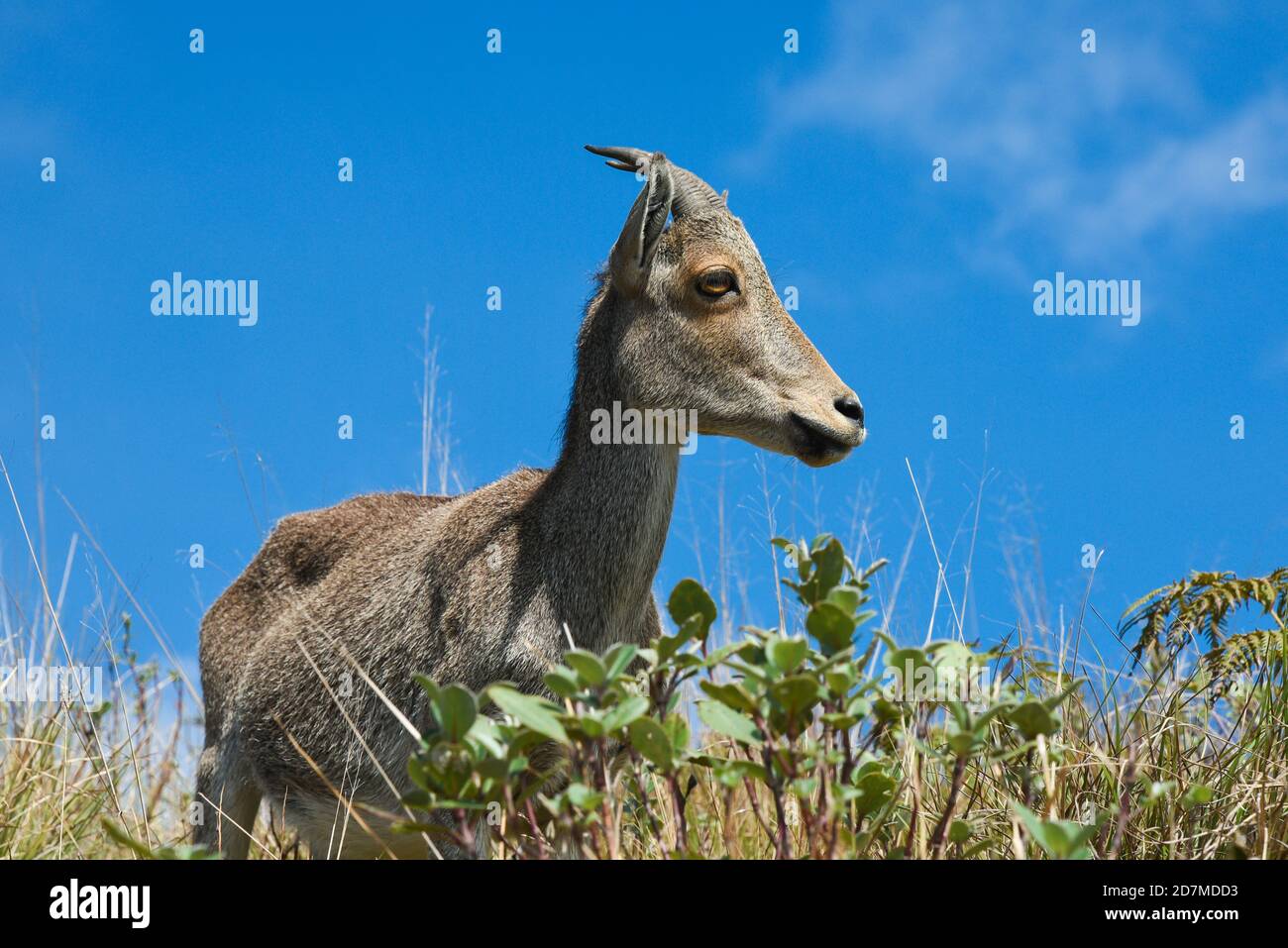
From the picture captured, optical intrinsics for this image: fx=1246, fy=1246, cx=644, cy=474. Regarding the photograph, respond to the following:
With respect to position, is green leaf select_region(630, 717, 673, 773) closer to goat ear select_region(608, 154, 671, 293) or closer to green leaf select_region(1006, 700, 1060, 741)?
green leaf select_region(1006, 700, 1060, 741)

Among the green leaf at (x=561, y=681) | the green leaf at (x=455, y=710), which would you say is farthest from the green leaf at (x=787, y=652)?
the green leaf at (x=455, y=710)

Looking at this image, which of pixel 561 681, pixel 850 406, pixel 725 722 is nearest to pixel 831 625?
pixel 725 722

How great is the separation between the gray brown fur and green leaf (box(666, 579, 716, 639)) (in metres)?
2.21

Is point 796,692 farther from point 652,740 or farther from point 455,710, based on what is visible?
point 455,710

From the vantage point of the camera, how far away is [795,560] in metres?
3.07

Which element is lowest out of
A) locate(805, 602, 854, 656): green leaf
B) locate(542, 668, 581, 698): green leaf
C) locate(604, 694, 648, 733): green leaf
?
locate(604, 694, 648, 733): green leaf

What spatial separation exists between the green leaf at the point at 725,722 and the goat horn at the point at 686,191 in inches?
145

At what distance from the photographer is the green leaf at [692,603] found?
2815 mm

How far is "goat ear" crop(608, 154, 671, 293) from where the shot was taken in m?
5.56

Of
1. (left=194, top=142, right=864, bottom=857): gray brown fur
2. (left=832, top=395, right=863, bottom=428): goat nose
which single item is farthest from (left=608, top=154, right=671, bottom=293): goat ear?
(left=832, top=395, right=863, bottom=428): goat nose

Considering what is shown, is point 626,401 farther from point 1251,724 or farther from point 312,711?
point 1251,724

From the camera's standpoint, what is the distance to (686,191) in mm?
5824

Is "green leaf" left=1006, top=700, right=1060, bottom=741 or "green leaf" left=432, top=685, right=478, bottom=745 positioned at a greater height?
"green leaf" left=432, top=685, right=478, bottom=745
